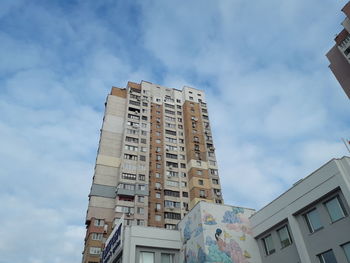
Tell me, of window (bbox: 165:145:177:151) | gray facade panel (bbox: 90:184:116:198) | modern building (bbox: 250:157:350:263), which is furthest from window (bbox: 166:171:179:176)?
modern building (bbox: 250:157:350:263)

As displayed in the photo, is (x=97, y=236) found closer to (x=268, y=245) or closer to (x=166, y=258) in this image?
(x=166, y=258)

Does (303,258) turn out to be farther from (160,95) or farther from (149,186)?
(160,95)

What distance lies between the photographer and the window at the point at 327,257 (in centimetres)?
1907

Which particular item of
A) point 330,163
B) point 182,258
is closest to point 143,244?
point 182,258

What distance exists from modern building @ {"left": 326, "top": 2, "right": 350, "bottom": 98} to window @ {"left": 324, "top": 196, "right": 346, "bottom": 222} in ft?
143

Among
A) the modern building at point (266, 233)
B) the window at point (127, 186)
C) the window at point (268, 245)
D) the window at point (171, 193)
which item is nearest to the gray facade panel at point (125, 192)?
the window at point (127, 186)

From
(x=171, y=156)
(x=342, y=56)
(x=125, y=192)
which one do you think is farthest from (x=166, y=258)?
(x=342, y=56)

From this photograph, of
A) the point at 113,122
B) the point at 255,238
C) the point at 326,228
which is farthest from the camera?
the point at 113,122

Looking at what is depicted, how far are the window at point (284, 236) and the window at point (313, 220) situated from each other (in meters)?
2.39

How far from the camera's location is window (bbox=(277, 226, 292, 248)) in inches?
903

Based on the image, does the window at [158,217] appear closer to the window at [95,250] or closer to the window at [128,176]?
the window at [128,176]

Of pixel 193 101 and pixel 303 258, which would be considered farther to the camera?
pixel 193 101

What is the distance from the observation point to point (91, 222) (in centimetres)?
5738

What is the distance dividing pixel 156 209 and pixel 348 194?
49.4 meters
